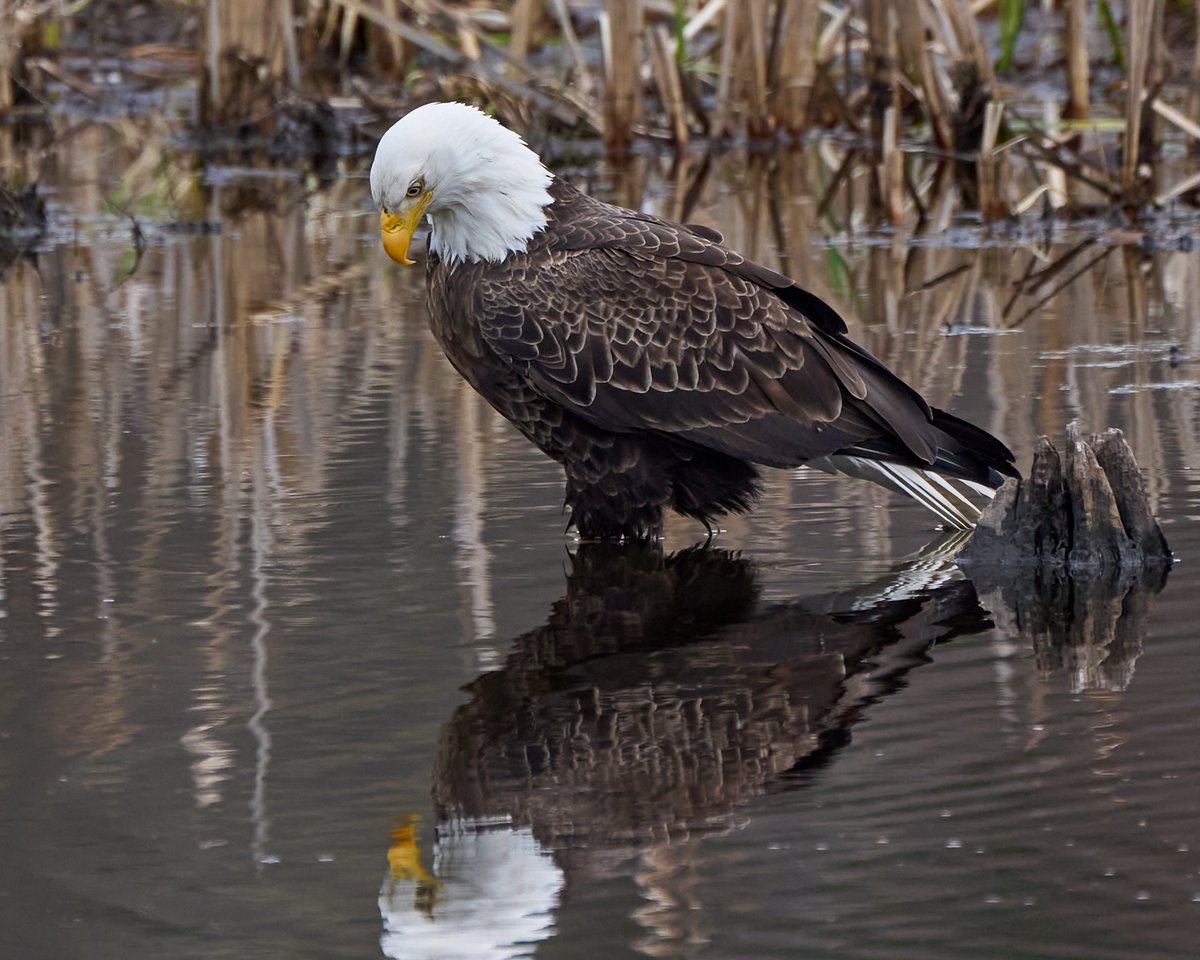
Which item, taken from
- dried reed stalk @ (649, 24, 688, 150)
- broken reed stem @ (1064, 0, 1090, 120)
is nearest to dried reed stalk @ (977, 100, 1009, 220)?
broken reed stem @ (1064, 0, 1090, 120)

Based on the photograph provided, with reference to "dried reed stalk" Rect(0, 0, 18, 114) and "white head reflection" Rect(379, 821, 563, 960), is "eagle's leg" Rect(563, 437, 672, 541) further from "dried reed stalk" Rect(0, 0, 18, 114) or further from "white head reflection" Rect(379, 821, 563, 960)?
"dried reed stalk" Rect(0, 0, 18, 114)

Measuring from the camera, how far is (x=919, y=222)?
1159 centimetres

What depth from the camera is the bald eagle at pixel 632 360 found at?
5.81 m

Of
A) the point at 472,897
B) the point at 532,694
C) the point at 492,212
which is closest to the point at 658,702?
the point at 532,694

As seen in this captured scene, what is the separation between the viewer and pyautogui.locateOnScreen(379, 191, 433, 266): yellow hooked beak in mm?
5840

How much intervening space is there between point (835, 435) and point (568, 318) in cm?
79

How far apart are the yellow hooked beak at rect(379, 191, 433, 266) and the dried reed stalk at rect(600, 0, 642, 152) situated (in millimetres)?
7705

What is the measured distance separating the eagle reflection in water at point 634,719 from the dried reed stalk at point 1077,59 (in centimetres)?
895

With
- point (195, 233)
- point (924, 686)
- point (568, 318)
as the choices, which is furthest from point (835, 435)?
point (195, 233)

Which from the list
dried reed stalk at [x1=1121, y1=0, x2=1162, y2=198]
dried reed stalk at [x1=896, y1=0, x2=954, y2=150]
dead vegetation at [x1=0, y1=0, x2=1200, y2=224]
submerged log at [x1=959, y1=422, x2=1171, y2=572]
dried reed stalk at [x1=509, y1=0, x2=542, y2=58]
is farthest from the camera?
dried reed stalk at [x1=509, y1=0, x2=542, y2=58]

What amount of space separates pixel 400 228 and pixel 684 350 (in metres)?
0.84

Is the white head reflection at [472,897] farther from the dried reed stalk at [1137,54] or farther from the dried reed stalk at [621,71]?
the dried reed stalk at [621,71]

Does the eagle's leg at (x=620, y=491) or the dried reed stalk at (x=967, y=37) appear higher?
the dried reed stalk at (x=967, y=37)

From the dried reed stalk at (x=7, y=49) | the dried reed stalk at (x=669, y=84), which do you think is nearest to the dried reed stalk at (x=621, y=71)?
the dried reed stalk at (x=669, y=84)
